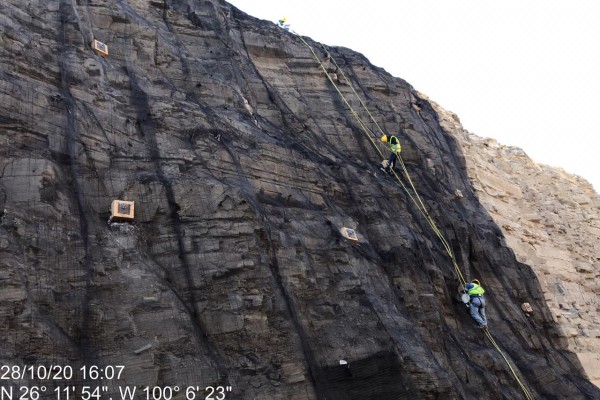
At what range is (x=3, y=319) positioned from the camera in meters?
8.62

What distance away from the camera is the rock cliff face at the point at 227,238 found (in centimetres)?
964

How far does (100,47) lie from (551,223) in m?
16.8

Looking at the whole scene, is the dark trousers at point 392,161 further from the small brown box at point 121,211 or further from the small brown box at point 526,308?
the small brown box at point 121,211

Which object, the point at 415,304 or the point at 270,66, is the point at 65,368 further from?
the point at 270,66

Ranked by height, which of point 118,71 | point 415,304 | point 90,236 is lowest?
point 415,304

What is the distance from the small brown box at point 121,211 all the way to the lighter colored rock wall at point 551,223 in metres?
12.6

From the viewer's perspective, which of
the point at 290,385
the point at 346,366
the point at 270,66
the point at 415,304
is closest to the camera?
the point at 290,385

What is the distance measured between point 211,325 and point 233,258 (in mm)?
1321

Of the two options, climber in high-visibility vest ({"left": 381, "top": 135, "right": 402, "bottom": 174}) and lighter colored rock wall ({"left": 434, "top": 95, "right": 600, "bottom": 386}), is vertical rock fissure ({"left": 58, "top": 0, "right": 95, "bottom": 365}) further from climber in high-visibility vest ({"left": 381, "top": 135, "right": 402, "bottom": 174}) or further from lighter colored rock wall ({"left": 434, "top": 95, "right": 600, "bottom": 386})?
lighter colored rock wall ({"left": 434, "top": 95, "right": 600, "bottom": 386})

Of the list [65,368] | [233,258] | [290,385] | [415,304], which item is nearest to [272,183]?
[233,258]

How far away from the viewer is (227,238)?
11.4 m

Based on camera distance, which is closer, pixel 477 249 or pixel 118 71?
pixel 118 71

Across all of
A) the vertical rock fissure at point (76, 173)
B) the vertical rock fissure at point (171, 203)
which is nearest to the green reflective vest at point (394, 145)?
the vertical rock fissure at point (171, 203)

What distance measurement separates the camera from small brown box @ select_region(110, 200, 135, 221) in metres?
10.8
